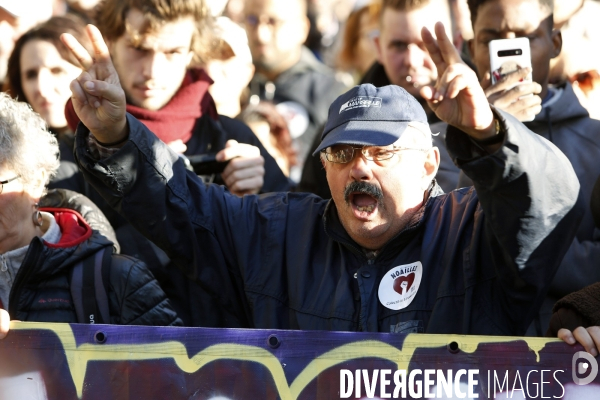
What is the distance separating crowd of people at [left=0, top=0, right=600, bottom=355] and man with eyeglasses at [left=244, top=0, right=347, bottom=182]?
205 cm

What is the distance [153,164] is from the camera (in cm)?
342

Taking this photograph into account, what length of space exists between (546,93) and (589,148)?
33 cm

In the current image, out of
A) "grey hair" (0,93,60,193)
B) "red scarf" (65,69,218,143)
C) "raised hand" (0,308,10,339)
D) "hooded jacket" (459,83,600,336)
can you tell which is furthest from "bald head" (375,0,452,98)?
"raised hand" (0,308,10,339)

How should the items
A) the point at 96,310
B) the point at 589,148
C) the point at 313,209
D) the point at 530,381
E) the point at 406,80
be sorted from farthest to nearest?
the point at 406,80, the point at 589,148, the point at 313,209, the point at 96,310, the point at 530,381

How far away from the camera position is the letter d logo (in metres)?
2.84

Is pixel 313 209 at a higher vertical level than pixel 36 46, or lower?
lower

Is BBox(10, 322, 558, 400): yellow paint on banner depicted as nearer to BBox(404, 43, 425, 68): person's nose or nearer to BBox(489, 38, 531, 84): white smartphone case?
BBox(489, 38, 531, 84): white smartphone case

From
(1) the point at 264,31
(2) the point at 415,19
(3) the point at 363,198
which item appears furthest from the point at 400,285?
(1) the point at 264,31

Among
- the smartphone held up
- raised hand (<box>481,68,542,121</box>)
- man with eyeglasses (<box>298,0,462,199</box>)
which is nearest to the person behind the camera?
raised hand (<box>481,68,542,121</box>)

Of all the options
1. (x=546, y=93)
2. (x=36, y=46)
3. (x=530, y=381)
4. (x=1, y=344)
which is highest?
(x=36, y=46)

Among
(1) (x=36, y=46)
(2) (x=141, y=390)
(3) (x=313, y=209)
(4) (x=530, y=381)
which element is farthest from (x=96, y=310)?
(1) (x=36, y=46)

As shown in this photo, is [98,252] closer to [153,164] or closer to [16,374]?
[153,164]

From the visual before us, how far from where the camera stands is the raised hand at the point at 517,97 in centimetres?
375

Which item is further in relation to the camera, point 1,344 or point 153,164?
point 153,164
